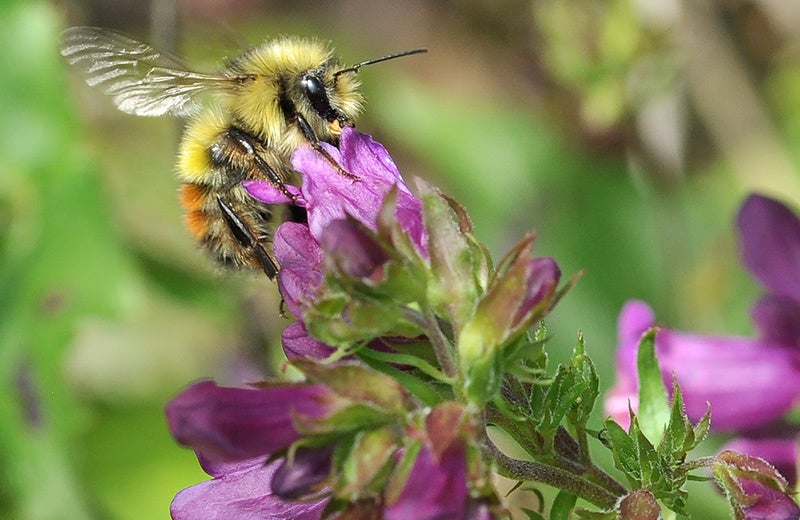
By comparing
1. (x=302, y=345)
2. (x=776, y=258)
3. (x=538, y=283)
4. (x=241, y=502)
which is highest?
(x=776, y=258)

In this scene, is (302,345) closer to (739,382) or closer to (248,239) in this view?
(248,239)

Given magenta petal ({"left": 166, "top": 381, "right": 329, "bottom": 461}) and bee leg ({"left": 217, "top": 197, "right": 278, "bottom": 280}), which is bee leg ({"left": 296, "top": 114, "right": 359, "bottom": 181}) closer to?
bee leg ({"left": 217, "top": 197, "right": 278, "bottom": 280})

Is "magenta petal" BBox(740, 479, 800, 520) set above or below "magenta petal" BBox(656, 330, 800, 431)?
below

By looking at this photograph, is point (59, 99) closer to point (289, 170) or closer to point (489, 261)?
point (289, 170)

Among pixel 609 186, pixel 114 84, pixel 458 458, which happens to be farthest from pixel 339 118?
pixel 609 186

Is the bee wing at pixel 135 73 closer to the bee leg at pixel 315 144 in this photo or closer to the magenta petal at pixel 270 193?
the bee leg at pixel 315 144

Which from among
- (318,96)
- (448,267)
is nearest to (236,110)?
(318,96)

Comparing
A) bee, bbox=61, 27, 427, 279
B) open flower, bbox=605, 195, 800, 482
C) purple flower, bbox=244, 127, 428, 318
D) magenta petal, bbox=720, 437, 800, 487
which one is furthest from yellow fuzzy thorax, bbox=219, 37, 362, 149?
magenta petal, bbox=720, 437, 800, 487
